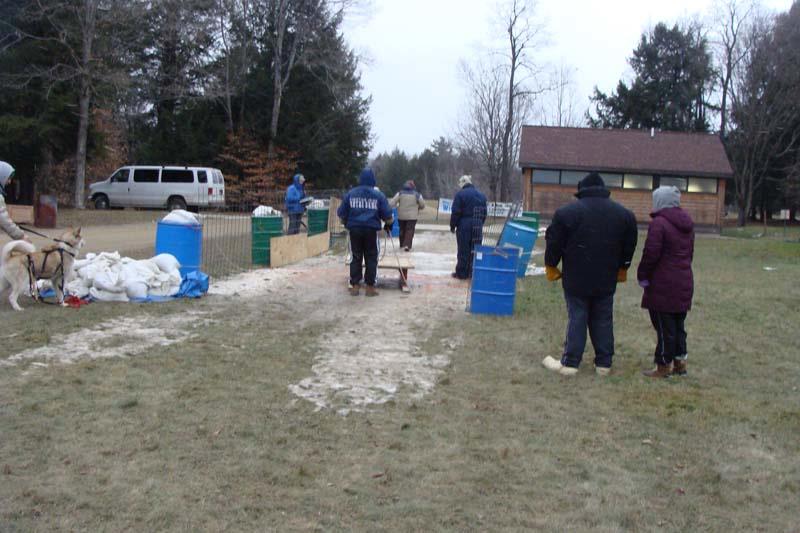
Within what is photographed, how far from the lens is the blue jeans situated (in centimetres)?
644

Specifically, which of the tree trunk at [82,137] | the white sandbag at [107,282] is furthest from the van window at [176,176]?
the white sandbag at [107,282]

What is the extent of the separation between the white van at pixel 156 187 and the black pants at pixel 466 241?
61.9 feet

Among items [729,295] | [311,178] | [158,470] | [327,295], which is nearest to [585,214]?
[158,470]

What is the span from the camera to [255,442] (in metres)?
4.55

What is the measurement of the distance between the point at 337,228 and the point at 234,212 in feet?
8.80

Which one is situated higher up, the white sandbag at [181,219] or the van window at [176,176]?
the van window at [176,176]

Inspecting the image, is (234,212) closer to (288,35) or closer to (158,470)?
(158,470)

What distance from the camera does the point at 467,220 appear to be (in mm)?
12078

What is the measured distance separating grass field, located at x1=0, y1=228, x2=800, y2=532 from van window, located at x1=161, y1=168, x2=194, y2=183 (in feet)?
75.8

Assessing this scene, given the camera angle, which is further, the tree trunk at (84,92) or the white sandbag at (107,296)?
the tree trunk at (84,92)

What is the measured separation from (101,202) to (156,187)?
263 centimetres

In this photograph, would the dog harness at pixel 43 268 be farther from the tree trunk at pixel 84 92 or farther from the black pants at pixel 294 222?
the tree trunk at pixel 84 92

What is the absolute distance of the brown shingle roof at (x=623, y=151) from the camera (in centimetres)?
3497

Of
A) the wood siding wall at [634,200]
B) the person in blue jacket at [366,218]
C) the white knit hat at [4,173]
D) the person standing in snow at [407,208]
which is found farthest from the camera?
the wood siding wall at [634,200]
